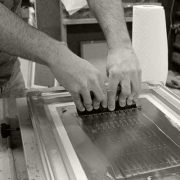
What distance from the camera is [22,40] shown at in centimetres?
71

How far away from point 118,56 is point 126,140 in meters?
0.28

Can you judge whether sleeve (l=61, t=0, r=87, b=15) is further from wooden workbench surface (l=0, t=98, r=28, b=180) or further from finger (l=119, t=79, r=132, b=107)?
finger (l=119, t=79, r=132, b=107)

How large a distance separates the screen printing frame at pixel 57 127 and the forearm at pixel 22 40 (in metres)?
0.14

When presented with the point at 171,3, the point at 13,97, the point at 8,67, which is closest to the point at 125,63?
the point at 13,97

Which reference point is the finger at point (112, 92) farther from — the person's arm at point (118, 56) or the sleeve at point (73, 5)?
the sleeve at point (73, 5)

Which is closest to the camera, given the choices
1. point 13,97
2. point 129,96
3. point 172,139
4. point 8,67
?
point 172,139

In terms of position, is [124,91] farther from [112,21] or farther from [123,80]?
[112,21]

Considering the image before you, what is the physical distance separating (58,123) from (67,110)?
0.09 metres

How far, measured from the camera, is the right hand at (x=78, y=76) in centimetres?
72

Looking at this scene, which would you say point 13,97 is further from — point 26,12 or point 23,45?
point 26,12

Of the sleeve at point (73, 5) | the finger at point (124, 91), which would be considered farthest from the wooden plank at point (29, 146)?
the sleeve at point (73, 5)

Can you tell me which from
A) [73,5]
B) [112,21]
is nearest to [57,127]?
[112,21]

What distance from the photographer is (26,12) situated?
2.12 m

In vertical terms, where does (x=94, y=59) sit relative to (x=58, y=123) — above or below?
below
